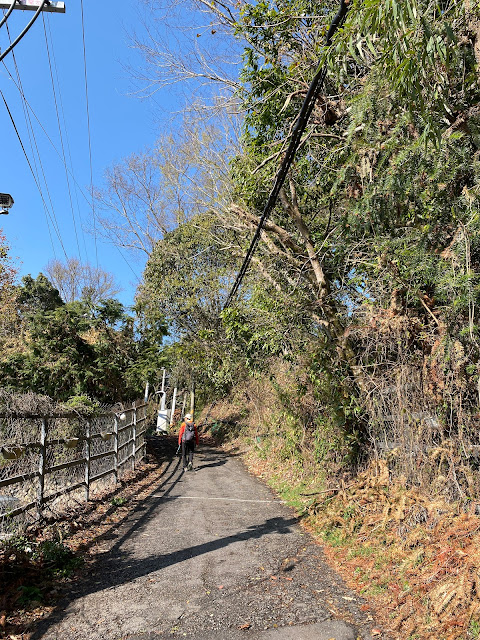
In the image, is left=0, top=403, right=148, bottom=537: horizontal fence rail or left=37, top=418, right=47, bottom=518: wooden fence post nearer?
left=0, top=403, right=148, bottom=537: horizontal fence rail

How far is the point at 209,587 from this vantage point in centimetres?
464

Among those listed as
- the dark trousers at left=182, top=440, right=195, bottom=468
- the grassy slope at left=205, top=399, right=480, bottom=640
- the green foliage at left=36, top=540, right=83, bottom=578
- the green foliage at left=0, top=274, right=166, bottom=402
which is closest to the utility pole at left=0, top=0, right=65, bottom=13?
the green foliage at left=36, top=540, right=83, bottom=578

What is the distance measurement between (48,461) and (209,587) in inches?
113

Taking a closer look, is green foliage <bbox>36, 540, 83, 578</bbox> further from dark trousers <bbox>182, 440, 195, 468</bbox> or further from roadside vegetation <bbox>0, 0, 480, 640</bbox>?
dark trousers <bbox>182, 440, 195, 468</bbox>

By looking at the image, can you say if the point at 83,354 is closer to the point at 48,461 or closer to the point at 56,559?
the point at 48,461

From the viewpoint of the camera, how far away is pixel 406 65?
123 inches

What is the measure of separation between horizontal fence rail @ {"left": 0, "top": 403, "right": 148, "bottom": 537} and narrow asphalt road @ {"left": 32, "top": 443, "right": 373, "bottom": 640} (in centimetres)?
102

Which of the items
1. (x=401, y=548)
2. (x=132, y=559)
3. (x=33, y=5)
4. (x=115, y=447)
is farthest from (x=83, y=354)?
(x=401, y=548)

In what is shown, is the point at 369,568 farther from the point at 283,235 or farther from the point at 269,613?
the point at 283,235

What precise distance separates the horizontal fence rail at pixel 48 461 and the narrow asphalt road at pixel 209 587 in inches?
40.1

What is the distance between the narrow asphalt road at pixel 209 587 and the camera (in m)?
3.81

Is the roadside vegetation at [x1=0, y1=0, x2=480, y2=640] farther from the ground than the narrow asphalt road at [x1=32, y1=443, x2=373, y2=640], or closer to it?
farther from the ground

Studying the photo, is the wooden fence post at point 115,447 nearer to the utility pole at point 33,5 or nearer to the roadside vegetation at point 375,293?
the roadside vegetation at point 375,293

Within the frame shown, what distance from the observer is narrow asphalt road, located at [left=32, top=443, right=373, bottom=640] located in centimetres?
381
